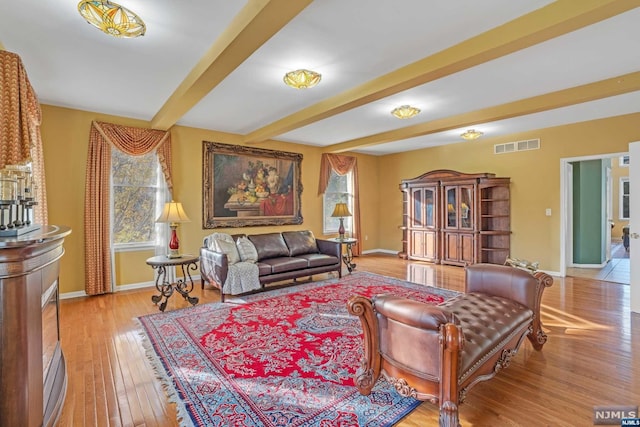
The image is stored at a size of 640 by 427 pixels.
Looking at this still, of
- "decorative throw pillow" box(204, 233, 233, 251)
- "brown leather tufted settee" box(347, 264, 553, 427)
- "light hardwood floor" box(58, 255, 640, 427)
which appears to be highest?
"decorative throw pillow" box(204, 233, 233, 251)

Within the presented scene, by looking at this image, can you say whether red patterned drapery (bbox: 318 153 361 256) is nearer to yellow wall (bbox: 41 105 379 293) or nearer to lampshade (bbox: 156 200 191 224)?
A: yellow wall (bbox: 41 105 379 293)

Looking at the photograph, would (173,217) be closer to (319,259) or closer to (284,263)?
(284,263)

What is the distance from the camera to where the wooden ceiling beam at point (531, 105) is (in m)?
3.56

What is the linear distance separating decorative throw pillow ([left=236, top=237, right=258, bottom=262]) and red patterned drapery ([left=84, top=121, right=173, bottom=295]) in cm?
201

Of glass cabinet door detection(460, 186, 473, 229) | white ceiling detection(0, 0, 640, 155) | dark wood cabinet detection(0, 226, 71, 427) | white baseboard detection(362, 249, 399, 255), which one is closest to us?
dark wood cabinet detection(0, 226, 71, 427)

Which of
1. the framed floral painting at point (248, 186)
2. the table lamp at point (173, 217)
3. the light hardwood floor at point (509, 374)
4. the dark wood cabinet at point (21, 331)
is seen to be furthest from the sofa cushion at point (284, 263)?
the dark wood cabinet at point (21, 331)

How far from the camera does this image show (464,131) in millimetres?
6199

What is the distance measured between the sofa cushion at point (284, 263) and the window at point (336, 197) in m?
2.73

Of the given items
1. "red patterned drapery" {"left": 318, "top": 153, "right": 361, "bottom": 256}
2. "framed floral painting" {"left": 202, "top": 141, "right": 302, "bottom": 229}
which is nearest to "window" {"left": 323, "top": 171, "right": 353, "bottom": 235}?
"red patterned drapery" {"left": 318, "top": 153, "right": 361, "bottom": 256}

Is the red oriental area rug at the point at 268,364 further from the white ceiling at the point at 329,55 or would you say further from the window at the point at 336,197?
the window at the point at 336,197

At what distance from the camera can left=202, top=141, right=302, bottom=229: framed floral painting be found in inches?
232

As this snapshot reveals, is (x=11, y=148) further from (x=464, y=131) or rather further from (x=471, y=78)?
(x=464, y=131)

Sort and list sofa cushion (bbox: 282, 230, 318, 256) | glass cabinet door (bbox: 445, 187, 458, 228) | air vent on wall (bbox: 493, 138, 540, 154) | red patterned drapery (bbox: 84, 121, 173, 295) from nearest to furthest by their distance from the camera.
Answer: red patterned drapery (bbox: 84, 121, 173, 295)
sofa cushion (bbox: 282, 230, 318, 256)
air vent on wall (bbox: 493, 138, 540, 154)
glass cabinet door (bbox: 445, 187, 458, 228)

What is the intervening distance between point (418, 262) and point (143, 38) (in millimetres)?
6531
